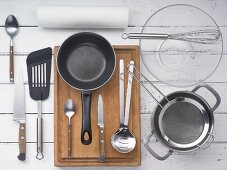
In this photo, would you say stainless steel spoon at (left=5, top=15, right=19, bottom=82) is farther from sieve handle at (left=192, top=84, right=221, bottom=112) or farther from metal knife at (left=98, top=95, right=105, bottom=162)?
sieve handle at (left=192, top=84, right=221, bottom=112)

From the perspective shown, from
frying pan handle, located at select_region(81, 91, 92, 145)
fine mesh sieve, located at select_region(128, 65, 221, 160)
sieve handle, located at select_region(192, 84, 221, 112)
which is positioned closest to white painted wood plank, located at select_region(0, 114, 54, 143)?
frying pan handle, located at select_region(81, 91, 92, 145)

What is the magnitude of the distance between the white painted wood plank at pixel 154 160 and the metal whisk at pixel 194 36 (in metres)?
0.23

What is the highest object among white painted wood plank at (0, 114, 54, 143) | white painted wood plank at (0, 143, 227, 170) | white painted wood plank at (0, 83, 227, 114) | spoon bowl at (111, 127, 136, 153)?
white painted wood plank at (0, 83, 227, 114)

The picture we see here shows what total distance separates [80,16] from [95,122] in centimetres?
23

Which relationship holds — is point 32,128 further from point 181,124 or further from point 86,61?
point 181,124

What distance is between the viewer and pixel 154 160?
0.91 metres

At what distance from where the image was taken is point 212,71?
0.90 meters

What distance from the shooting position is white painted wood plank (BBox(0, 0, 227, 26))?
0.90 meters

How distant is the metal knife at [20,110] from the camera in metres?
0.89

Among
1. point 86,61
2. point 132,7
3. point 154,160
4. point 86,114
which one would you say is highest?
point 132,7

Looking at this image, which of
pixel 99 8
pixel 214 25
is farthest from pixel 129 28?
pixel 214 25

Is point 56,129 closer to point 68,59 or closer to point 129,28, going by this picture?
point 68,59

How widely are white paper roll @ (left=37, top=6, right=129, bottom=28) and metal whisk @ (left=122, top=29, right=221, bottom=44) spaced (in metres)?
0.05

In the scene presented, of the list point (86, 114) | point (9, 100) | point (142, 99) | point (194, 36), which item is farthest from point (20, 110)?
point (194, 36)
